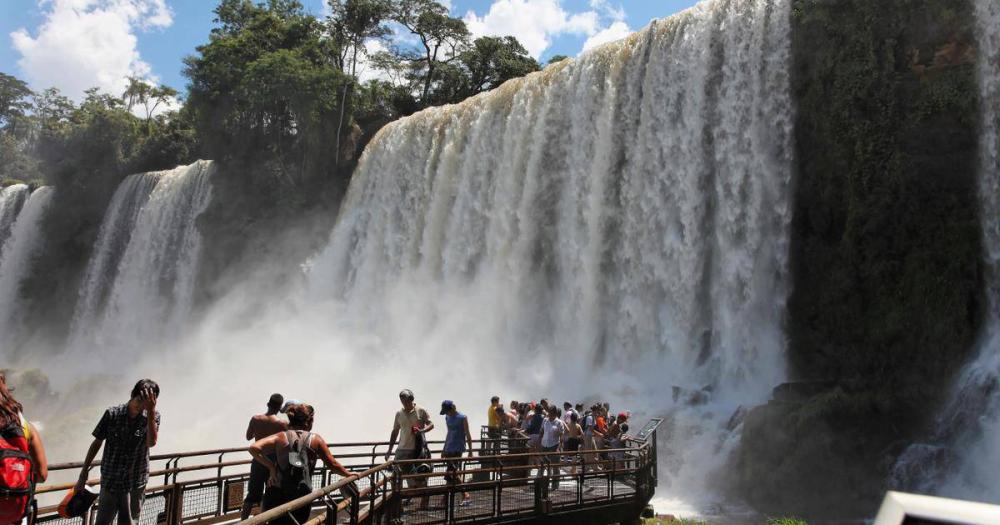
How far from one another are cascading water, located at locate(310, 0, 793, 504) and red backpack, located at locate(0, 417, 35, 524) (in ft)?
43.0

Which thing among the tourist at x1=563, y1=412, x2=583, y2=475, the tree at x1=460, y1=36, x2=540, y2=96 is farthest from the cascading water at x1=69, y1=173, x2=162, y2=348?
the tourist at x1=563, y1=412, x2=583, y2=475

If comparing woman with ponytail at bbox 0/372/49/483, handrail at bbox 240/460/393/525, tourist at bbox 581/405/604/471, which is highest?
woman with ponytail at bbox 0/372/49/483

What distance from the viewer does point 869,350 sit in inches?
626

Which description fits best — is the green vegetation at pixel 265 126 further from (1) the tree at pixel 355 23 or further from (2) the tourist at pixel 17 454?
(2) the tourist at pixel 17 454

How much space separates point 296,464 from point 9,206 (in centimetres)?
5401

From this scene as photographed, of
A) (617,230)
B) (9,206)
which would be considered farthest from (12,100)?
(617,230)

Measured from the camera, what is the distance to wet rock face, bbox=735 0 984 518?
44.5 feet

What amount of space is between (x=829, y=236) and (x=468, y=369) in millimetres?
10920

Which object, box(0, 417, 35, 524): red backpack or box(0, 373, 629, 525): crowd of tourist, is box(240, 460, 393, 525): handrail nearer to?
box(0, 373, 629, 525): crowd of tourist

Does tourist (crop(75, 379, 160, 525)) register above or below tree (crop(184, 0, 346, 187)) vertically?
below

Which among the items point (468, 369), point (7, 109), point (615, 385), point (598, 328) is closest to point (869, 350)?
point (615, 385)

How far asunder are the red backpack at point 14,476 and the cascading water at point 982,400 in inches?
497

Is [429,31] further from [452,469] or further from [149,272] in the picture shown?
[452,469]

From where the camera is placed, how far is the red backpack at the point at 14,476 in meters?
3.79
